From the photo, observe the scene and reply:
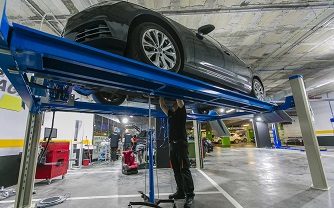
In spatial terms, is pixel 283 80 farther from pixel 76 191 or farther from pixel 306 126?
pixel 76 191

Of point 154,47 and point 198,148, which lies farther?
point 198,148

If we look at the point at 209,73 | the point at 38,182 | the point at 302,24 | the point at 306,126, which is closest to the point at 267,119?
the point at 306,126

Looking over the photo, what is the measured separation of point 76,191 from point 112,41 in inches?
128

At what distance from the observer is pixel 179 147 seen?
2.67 metres

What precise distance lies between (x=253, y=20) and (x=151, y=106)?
12.8 feet

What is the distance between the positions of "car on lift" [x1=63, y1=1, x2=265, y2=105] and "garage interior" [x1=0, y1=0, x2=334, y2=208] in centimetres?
30

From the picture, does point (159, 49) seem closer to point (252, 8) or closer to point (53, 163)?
point (252, 8)

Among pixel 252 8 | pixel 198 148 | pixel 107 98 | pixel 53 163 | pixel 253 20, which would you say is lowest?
pixel 53 163

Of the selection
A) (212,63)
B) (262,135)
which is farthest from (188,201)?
(262,135)

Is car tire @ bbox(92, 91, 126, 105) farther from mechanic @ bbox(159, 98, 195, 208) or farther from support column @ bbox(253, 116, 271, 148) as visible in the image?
support column @ bbox(253, 116, 271, 148)

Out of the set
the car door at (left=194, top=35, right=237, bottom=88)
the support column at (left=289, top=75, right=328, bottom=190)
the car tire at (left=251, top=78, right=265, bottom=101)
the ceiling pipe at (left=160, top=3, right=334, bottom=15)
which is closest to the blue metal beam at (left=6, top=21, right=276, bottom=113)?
the car door at (left=194, top=35, right=237, bottom=88)

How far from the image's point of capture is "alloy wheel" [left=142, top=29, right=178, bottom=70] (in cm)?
204

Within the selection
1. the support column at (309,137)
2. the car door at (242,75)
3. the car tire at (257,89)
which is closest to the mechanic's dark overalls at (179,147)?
the car door at (242,75)

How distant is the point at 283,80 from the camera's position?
1087 centimetres
